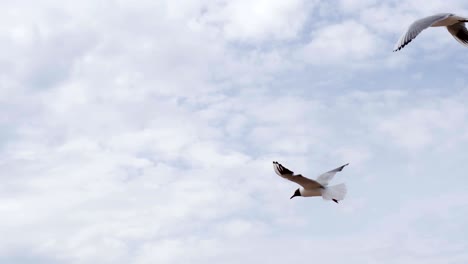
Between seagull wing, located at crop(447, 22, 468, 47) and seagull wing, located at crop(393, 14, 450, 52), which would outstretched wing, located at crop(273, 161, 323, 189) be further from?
seagull wing, located at crop(447, 22, 468, 47)

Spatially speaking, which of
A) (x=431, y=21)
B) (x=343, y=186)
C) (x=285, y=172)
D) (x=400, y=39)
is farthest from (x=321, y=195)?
(x=431, y=21)

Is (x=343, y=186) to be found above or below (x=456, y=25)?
below

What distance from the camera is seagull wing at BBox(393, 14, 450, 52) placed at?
19.8 meters

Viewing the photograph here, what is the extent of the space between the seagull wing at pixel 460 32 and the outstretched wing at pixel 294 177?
319 inches

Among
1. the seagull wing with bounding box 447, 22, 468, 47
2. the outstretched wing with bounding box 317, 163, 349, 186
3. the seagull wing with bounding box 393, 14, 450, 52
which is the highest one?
the seagull wing with bounding box 447, 22, 468, 47

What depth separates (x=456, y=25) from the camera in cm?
2377

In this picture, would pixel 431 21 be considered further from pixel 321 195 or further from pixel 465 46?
pixel 321 195

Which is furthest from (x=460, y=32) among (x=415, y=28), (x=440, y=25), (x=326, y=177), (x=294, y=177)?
(x=294, y=177)

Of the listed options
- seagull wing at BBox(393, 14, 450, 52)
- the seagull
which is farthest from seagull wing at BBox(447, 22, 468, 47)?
seagull wing at BBox(393, 14, 450, 52)

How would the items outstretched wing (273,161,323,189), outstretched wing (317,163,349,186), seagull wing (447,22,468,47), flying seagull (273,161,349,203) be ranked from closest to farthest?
outstretched wing (273,161,323,189)
flying seagull (273,161,349,203)
outstretched wing (317,163,349,186)
seagull wing (447,22,468,47)

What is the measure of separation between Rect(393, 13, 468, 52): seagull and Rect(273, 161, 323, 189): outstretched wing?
4.15 m

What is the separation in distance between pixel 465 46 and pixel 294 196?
25.2 ft

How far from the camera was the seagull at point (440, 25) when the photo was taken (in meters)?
20.0

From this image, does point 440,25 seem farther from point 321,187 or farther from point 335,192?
point 335,192
